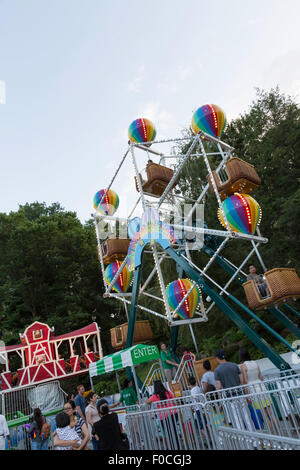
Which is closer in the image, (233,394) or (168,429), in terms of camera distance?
(168,429)

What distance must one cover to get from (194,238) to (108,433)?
9.38m

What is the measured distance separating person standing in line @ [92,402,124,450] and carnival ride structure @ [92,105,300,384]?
480 cm

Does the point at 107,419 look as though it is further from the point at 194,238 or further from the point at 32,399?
the point at 32,399

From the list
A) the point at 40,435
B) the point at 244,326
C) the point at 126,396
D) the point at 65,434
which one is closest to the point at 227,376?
the point at 65,434

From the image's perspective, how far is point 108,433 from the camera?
15.4ft

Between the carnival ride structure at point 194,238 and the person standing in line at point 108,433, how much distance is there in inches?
189

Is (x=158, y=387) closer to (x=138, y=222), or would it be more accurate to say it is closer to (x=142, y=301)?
(x=138, y=222)

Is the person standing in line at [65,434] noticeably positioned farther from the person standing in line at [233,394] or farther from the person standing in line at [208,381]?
the person standing in line at [208,381]

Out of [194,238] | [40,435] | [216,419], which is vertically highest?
[194,238]

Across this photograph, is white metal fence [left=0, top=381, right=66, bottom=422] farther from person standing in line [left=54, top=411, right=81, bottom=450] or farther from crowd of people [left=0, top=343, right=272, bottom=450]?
person standing in line [left=54, top=411, right=81, bottom=450]

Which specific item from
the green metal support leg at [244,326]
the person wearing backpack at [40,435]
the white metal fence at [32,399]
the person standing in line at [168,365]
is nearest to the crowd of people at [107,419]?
the person wearing backpack at [40,435]

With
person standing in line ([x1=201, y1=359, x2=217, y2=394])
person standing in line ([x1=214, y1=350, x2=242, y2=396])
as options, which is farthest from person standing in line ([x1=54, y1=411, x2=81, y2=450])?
person standing in line ([x1=201, y1=359, x2=217, y2=394])

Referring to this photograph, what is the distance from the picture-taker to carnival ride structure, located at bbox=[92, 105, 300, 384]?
9062mm

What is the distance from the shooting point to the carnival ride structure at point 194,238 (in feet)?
29.7
